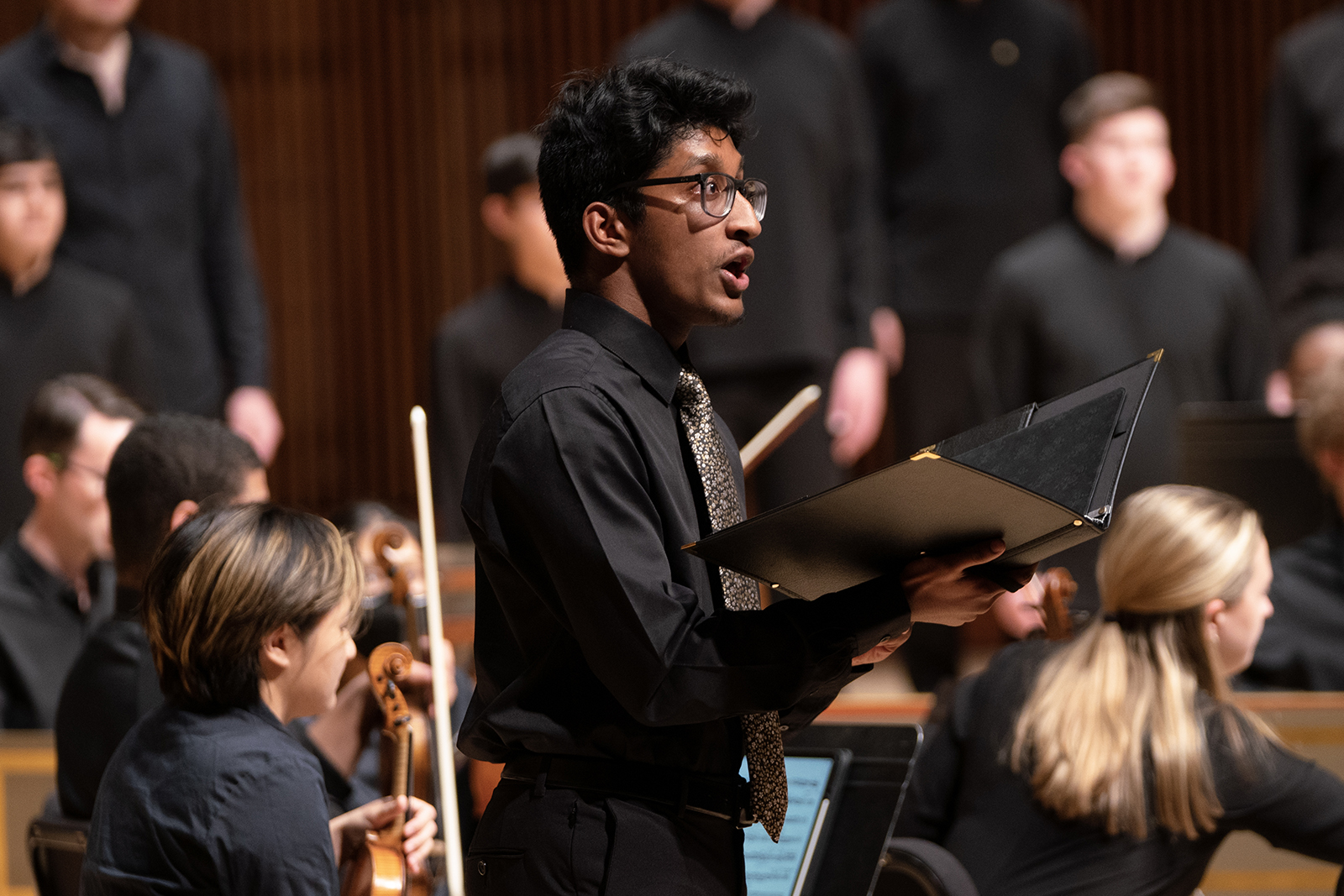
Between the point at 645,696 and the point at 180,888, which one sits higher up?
the point at 645,696

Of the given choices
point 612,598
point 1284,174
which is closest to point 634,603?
point 612,598

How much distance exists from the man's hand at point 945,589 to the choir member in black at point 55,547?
6.50 ft

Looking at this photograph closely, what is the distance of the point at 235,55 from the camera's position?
Result: 20.2ft

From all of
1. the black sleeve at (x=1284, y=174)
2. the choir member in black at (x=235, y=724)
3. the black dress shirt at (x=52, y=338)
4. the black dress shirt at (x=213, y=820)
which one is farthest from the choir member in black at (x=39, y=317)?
the black sleeve at (x=1284, y=174)

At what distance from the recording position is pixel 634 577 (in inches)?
59.7

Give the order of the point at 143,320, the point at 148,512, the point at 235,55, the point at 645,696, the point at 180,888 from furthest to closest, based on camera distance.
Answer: the point at 235,55
the point at 143,320
the point at 148,512
the point at 180,888
the point at 645,696

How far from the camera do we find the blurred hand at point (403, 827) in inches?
78.7

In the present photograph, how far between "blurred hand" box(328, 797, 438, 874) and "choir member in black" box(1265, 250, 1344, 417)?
9.17ft

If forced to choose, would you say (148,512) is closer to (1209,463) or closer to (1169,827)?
(1169,827)

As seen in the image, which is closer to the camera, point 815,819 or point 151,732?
point 151,732

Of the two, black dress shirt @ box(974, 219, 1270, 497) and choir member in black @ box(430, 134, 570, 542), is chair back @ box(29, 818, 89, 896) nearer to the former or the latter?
choir member in black @ box(430, 134, 570, 542)

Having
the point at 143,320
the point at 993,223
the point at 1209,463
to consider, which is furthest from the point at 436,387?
the point at 1209,463

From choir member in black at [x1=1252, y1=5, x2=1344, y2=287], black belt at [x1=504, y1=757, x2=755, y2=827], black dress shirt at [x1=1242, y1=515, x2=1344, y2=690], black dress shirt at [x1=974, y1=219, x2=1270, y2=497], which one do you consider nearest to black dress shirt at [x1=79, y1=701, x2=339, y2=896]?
black belt at [x1=504, y1=757, x2=755, y2=827]

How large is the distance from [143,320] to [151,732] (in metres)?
2.63
